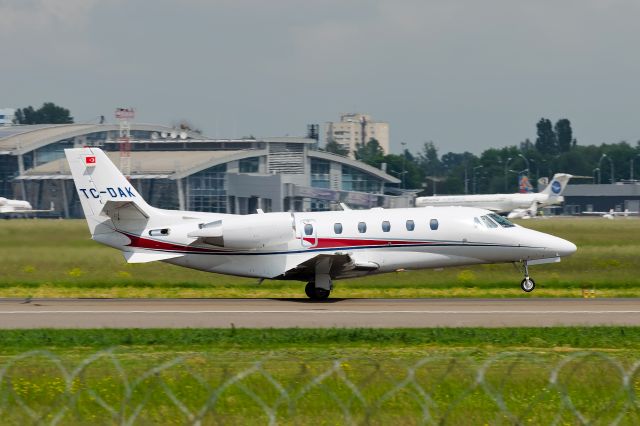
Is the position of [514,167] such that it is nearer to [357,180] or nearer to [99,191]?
[357,180]

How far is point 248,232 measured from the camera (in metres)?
27.9

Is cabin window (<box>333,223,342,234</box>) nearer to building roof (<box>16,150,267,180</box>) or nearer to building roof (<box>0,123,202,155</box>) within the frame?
building roof (<box>16,150,267,180</box>)

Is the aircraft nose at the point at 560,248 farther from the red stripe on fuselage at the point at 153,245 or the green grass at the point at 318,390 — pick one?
the green grass at the point at 318,390

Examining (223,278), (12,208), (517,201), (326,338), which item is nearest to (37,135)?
(12,208)

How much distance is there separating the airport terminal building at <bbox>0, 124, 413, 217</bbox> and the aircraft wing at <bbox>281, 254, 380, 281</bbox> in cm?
5457

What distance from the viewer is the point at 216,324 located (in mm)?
22688

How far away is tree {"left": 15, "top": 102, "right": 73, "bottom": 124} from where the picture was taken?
630 feet

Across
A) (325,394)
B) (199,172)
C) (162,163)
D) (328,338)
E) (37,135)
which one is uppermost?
(37,135)

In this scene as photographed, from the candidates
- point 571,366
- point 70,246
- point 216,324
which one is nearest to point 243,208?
point 70,246

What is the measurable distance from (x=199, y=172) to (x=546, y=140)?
10625cm

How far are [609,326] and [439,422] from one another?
1161 cm

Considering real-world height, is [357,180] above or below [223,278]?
above

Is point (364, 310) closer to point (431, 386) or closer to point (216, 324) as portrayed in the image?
point (216, 324)

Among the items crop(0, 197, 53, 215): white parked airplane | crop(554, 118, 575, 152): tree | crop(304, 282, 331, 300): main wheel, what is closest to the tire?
crop(304, 282, 331, 300): main wheel
